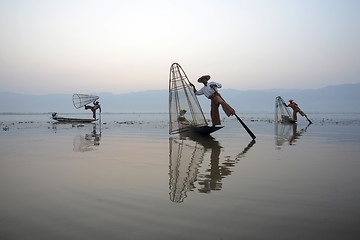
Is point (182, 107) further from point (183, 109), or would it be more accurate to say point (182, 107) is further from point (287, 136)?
point (287, 136)

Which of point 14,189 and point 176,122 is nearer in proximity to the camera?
point 14,189

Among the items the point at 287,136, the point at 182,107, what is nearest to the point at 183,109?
the point at 182,107

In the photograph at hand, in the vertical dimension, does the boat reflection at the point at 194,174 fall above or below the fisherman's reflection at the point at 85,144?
below

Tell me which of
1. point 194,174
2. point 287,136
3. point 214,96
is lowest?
point 194,174

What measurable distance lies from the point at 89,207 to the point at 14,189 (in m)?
1.95

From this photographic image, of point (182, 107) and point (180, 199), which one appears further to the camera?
point (182, 107)

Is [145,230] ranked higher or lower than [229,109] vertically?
lower

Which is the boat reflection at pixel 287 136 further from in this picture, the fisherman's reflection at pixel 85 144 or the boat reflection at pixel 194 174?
the fisherman's reflection at pixel 85 144

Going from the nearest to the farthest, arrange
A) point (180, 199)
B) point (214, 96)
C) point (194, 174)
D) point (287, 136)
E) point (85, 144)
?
point (180, 199) → point (194, 174) → point (85, 144) → point (214, 96) → point (287, 136)

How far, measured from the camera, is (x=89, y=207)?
3902mm

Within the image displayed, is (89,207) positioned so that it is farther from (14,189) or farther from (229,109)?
(229,109)

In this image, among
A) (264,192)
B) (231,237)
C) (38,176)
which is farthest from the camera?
(38,176)

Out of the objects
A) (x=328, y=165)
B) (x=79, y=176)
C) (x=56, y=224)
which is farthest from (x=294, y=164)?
(x=56, y=224)

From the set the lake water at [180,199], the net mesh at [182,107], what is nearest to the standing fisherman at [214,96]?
the net mesh at [182,107]
